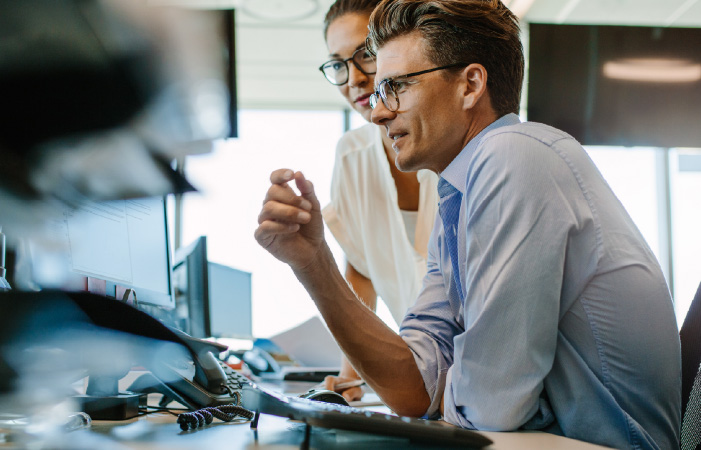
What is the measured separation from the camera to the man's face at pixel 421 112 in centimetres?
109

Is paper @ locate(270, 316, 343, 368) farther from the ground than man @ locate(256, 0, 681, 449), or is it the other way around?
man @ locate(256, 0, 681, 449)

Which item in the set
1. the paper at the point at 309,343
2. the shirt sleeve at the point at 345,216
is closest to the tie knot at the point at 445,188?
the shirt sleeve at the point at 345,216

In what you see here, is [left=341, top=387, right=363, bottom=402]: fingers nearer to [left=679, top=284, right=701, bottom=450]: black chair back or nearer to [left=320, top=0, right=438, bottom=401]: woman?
[left=320, top=0, right=438, bottom=401]: woman

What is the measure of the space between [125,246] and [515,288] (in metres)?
0.70

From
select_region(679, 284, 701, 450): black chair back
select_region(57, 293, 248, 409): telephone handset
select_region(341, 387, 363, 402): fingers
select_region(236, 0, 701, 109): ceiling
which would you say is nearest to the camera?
select_region(57, 293, 248, 409): telephone handset

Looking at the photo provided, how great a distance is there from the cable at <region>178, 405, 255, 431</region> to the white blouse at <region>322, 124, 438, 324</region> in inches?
41.2

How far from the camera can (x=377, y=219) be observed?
1.93 meters

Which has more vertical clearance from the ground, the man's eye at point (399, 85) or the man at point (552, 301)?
the man's eye at point (399, 85)

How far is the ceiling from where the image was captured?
145 inches

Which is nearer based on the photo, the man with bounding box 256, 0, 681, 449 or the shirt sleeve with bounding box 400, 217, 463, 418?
the man with bounding box 256, 0, 681, 449

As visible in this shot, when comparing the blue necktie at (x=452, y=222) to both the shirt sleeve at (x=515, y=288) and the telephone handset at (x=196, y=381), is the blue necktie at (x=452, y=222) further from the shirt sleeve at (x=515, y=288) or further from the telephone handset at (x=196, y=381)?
the telephone handset at (x=196, y=381)

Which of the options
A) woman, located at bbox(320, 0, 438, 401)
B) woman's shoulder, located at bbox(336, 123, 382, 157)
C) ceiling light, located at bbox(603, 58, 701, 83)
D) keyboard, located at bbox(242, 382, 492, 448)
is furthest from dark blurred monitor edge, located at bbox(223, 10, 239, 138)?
ceiling light, located at bbox(603, 58, 701, 83)

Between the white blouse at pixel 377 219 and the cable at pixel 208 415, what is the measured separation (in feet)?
3.43

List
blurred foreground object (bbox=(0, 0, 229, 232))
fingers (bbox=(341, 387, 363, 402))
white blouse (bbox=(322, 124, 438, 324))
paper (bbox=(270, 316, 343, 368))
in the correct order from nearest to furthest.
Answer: blurred foreground object (bbox=(0, 0, 229, 232))
fingers (bbox=(341, 387, 363, 402))
white blouse (bbox=(322, 124, 438, 324))
paper (bbox=(270, 316, 343, 368))
